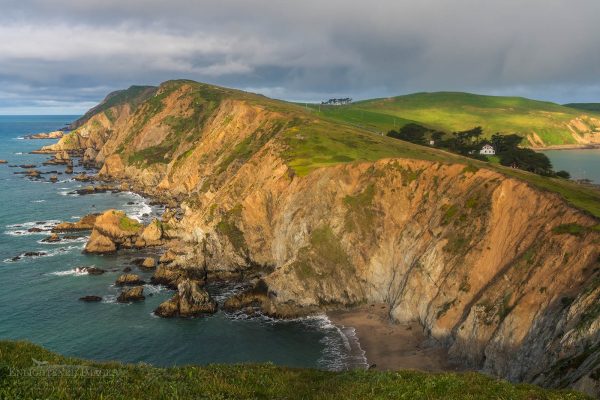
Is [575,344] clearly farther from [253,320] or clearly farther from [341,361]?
[253,320]

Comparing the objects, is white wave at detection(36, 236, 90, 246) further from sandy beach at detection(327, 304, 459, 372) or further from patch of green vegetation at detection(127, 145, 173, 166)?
patch of green vegetation at detection(127, 145, 173, 166)

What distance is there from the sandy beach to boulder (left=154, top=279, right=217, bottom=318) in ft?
60.6

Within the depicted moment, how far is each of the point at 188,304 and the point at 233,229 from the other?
21.6m

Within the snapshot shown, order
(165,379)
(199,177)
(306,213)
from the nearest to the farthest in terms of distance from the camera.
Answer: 1. (165,379)
2. (306,213)
3. (199,177)

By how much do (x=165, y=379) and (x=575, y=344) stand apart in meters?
30.6

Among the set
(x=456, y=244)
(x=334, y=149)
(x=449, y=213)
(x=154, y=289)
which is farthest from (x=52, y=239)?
(x=456, y=244)

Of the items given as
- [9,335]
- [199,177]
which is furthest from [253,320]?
[199,177]

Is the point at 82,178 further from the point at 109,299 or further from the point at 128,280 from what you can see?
the point at 109,299

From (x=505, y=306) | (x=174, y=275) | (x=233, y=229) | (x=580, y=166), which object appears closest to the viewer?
(x=505, y=306)

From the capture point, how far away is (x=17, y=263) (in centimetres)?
8100

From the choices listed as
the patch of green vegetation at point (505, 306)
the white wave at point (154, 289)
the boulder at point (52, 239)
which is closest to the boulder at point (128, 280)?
the white wave at point (154, 289)

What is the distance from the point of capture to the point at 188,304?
211 feet

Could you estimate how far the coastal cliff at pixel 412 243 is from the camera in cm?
4062

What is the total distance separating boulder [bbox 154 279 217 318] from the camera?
6358cm
